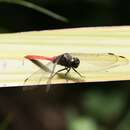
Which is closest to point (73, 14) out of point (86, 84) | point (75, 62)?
point (86, 84)

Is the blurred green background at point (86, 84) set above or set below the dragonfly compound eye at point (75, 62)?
below

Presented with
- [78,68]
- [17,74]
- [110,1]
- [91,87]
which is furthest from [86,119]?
[17,74]

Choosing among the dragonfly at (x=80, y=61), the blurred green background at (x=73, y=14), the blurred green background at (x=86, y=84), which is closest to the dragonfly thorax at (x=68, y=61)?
the dragonfly at (x=80, y=61)

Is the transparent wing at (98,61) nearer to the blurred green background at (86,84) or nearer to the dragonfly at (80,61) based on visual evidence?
the dragonfly at (80,61)

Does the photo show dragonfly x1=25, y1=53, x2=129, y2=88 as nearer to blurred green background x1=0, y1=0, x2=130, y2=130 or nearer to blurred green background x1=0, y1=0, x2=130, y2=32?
blurred green background x1=0, y1=0, x2=130, y2=130

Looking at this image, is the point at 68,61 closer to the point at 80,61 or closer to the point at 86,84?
the point at 80,61

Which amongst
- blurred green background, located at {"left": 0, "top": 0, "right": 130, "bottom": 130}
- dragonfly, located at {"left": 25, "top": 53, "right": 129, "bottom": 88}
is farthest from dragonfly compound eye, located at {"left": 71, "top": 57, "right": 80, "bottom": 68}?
blurred green background, located at {"left": 0, "top": 0, "right": 130, "bottom": 130}

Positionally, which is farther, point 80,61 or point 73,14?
point 73,14

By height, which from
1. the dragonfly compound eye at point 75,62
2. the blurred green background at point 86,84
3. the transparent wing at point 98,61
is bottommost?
the blurred green background at point 86,84

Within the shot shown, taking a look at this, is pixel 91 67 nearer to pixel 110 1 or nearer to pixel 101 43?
pixel 101 43
